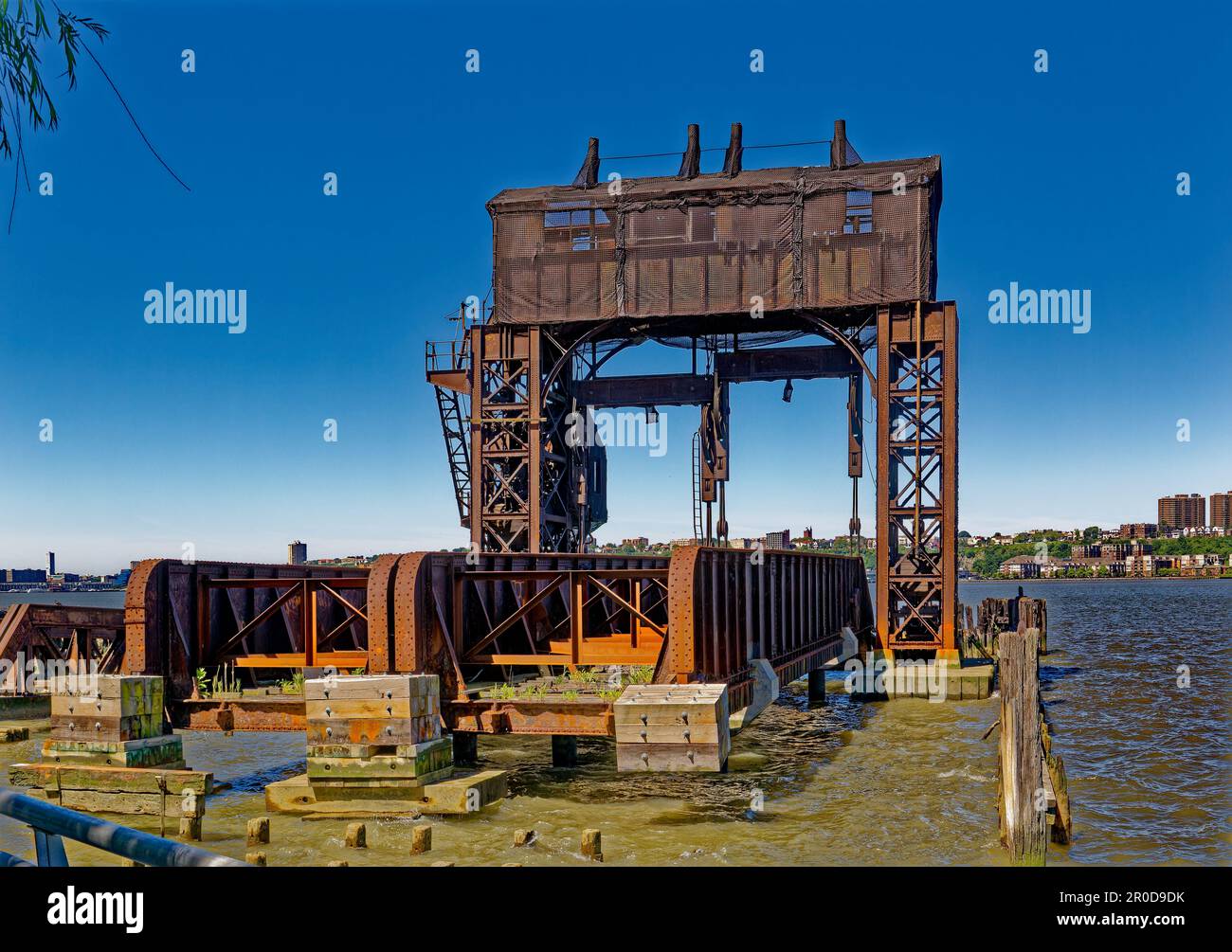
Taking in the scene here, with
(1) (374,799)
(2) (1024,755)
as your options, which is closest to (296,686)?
(1) (374,799)

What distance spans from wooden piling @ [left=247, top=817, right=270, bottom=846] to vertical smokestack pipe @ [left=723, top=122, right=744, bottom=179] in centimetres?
2754

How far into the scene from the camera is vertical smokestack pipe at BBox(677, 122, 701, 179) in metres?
36.5

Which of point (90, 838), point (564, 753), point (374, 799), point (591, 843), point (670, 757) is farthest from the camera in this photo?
point (564, 753)

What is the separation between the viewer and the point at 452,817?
15.4 metres

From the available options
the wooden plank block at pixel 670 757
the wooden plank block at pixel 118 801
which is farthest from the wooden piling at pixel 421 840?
the wooden plank block at pixel 118 801

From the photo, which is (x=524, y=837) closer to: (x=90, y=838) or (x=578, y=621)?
(x=578, y=621)

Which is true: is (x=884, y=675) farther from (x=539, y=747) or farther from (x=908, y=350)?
(x=539, y=747)

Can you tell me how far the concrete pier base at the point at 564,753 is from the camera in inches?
802

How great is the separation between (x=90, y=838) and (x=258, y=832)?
34.5ft

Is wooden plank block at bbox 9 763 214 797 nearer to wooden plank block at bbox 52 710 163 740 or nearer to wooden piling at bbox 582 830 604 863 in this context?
wooden plank block at bbox 52 710 163 740

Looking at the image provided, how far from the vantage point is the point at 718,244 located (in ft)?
114

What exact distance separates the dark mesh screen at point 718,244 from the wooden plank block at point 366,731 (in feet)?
72.8

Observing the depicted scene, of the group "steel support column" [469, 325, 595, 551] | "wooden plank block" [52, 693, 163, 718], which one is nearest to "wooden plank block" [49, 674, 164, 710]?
"wooden plank block" [52, 693, 163, 718]
